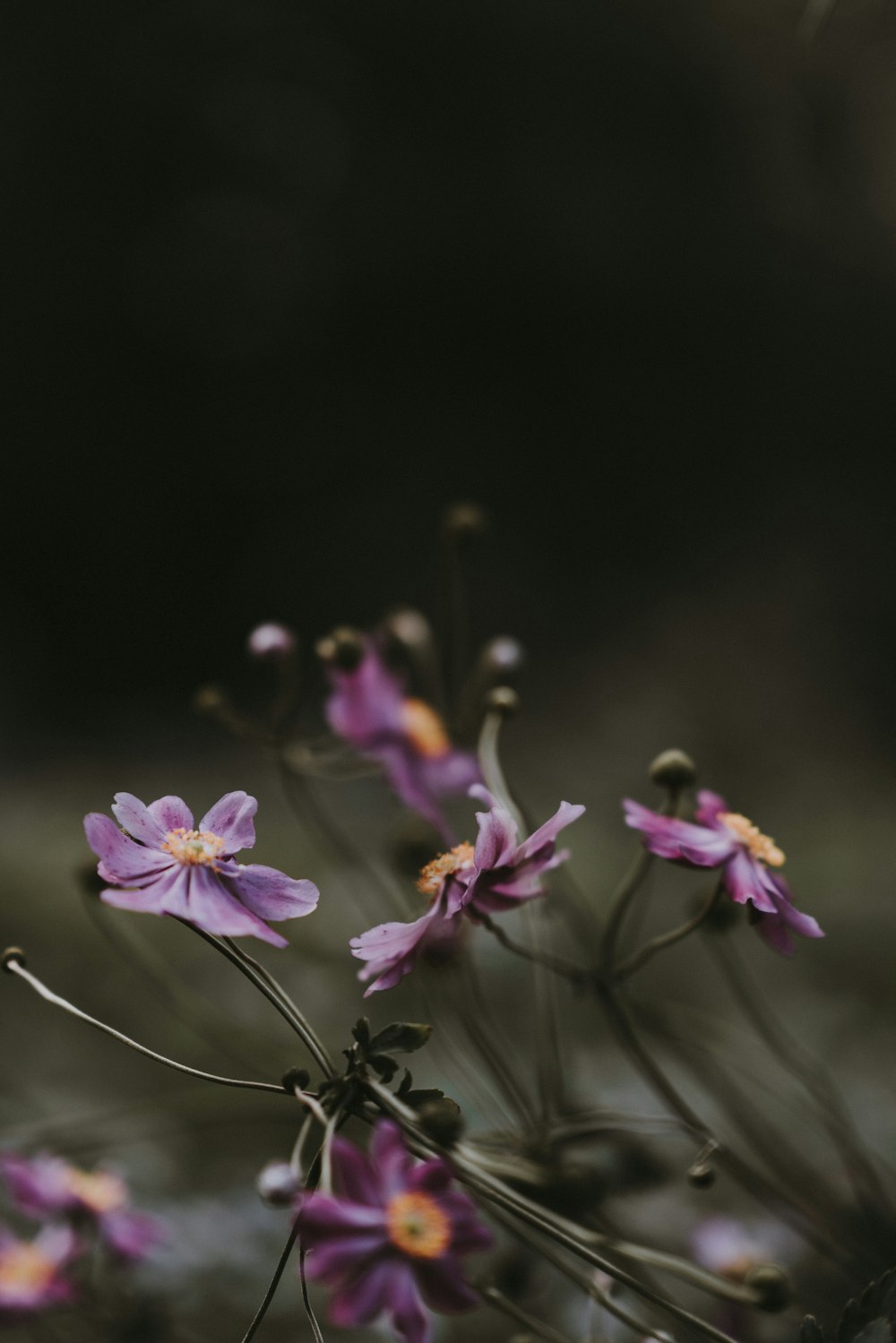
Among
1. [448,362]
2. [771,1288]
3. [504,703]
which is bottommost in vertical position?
[771,1288]

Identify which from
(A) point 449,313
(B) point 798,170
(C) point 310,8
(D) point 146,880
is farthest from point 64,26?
(D) point 146,880

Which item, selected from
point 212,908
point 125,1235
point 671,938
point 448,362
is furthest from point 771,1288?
point 448,362

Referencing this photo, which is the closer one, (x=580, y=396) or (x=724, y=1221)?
(x=724, y=1221)

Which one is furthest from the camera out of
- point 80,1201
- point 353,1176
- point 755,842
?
point 80,1201

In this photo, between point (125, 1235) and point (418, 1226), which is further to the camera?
point (125, 1235)

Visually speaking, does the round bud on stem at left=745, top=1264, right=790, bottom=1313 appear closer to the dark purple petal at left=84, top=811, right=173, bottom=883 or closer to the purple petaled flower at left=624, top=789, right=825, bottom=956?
the purple petaled flower at left=624, top=789, right=825, bottom=956

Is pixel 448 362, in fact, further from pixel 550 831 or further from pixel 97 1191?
pixel 550 831

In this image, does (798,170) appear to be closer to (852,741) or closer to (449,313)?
(449,313)

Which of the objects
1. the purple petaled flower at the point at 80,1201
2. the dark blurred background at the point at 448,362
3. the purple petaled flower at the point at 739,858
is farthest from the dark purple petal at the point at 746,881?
the dark blurred background at the point at 448,362
